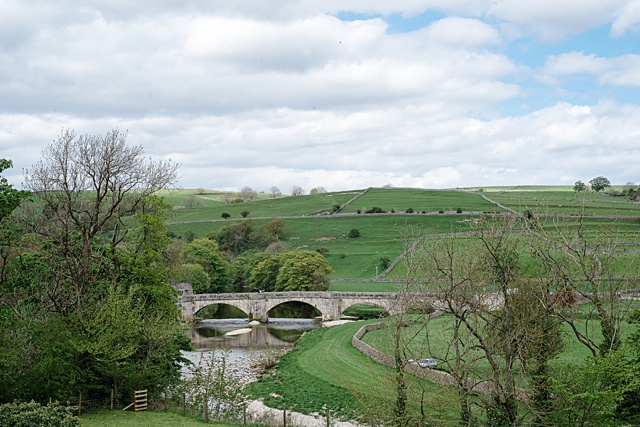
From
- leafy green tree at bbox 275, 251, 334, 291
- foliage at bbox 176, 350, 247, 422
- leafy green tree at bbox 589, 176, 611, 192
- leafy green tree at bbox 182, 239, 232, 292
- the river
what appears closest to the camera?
foliage at bbox 176, 350, 247, 422

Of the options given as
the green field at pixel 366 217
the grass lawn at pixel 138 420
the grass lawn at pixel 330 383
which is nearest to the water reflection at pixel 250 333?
the grass lawn at pixel 330 383

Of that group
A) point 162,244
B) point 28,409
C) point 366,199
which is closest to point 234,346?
point 162,244

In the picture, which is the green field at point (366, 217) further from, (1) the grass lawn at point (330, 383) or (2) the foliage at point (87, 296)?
(2) the foliage at point (87, 296)

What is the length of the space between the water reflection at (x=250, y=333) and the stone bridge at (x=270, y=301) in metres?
1.64

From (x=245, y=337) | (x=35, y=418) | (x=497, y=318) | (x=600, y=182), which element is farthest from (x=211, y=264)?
(x=600, y=182)

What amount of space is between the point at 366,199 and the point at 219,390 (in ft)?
426

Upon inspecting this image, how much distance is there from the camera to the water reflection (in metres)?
59.5

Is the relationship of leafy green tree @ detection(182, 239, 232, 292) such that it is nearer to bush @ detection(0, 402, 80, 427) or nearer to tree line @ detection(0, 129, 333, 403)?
tree line @ detection(0, 129, 333, 403)

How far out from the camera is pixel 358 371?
41.7 meters

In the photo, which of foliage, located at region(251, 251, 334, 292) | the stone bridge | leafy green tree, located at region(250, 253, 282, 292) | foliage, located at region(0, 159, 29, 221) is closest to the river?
the stone bridge

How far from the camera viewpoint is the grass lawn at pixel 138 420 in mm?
27831

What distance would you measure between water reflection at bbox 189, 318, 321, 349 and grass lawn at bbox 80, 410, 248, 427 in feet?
82.7

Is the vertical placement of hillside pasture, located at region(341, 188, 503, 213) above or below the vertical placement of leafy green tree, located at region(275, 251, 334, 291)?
above

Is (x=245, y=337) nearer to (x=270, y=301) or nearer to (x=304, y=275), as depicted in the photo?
(x=270, y=301)
